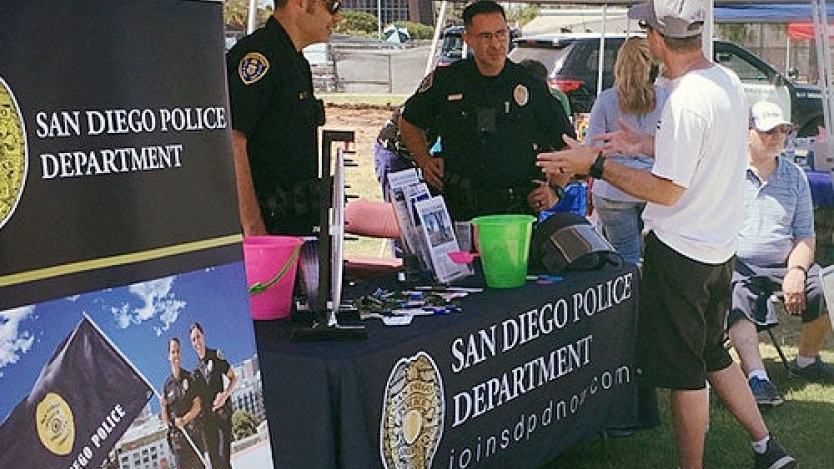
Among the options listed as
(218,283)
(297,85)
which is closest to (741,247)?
(297,85)

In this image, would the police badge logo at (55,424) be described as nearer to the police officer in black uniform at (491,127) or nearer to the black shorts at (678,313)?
the black shorts at (678,313)

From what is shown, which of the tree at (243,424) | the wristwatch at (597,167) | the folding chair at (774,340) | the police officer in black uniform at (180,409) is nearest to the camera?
the police officer in black uniform at (180,409)

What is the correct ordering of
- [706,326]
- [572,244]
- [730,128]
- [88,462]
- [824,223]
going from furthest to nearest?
1. [824,223]
2. [572,244]
3. [706,326]
4. [730,128]
5. [88,462]

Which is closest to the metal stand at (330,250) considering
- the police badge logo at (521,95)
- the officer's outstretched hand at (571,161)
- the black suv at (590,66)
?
the officer's outstretched hand at (571,161)

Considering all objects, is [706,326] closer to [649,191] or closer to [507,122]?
[649,191]

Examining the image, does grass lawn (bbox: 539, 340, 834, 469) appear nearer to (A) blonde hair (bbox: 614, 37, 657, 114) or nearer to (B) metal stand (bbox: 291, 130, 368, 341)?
(A) blonde hair (bbox: 614, 37, 657, 114)

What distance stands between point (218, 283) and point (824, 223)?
16.1ft

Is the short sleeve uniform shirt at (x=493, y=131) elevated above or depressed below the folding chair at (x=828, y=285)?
above

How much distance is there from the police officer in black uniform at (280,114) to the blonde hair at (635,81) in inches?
74.2

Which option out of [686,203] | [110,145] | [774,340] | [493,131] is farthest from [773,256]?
[110,145]

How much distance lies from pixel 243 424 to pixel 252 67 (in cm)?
164

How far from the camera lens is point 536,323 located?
3.06 meters

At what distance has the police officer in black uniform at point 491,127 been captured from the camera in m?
3.92

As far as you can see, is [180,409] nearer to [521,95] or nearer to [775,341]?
[521,95]
